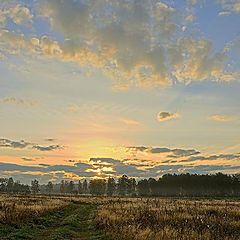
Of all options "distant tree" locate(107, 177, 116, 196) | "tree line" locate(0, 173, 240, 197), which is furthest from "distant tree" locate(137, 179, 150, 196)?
"distant tree" locate(107, 177, 116, 196)

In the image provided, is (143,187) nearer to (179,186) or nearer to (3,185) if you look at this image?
(179,186)

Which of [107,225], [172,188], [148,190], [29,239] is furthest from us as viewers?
[148,190]

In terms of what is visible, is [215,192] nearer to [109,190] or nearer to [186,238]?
[109,190]

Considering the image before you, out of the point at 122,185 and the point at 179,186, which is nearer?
the point at 179,186

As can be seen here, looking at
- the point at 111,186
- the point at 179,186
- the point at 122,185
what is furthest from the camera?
the point at 111,186

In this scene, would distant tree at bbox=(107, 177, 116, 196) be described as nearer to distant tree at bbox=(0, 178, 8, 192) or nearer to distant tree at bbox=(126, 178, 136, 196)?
distant tree at bbox=(126, 178, 136, 196)

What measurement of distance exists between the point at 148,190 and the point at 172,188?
18307mm

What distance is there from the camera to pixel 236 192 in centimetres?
13000

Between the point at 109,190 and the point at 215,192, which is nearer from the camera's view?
the point at 215,192

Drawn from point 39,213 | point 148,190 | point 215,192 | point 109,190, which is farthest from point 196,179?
point 39,213

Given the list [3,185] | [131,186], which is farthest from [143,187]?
[3,185]

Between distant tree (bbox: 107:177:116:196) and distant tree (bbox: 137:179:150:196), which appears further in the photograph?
distant tree (bbox: 107:177:116:196)

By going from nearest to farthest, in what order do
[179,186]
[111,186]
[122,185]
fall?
[179,186] → [122,185] → [111,186]

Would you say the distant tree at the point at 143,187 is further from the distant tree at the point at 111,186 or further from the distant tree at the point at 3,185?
the distant tree at the point at 3,185
